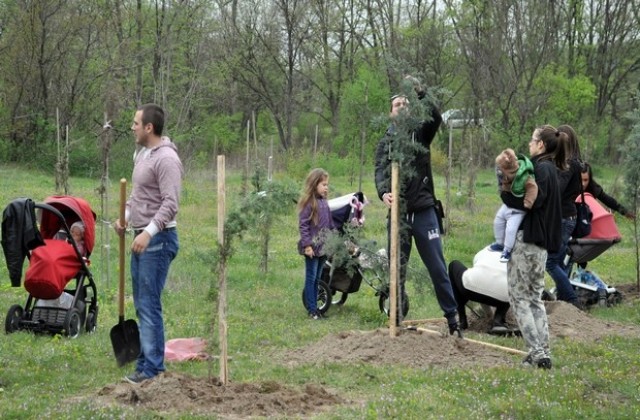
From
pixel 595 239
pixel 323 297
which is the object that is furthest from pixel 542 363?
pixel 595 239

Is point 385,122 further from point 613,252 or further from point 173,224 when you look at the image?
point 613,252

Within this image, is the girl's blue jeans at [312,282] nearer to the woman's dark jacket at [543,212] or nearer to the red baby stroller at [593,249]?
the red baby stroller at [593,249]

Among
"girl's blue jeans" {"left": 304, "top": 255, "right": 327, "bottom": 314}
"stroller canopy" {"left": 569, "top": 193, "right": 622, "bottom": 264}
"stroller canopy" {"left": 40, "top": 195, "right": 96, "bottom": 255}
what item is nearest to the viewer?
"stroller canopy" {"left": 40, "top": 195, "right": 96, "bottom": 255}

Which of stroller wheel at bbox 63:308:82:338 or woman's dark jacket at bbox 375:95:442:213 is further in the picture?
stroller wheel at bbox 63:308:82:338

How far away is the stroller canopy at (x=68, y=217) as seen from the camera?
9.13 meters

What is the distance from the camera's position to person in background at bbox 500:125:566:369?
7.37 meters

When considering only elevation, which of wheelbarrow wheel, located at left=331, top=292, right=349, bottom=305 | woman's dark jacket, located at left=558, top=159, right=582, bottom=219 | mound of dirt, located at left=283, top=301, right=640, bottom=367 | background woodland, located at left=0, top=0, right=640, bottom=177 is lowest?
wheelbarrow wheel, located at left=331, top=292, right=349, bottom=305

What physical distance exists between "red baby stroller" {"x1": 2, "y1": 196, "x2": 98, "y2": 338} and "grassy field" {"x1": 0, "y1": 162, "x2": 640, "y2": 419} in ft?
0.69

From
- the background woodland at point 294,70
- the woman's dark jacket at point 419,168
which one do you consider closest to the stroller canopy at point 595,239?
the woman's dark jacket at point 419,168

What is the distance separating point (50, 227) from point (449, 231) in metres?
10.5

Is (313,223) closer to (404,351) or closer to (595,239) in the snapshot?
(404,351)

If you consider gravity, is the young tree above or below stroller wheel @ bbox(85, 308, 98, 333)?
above

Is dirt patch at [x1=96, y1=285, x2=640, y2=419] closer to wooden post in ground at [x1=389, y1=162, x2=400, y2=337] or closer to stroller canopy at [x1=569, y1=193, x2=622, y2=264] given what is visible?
wooden post in ground at [x1=389, y1=162, x2=400, y2=337]

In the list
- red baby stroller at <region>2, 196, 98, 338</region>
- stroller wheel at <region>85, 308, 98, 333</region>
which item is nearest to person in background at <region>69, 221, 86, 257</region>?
red baby stroller at <region>2, 196, 98, 338</region>
